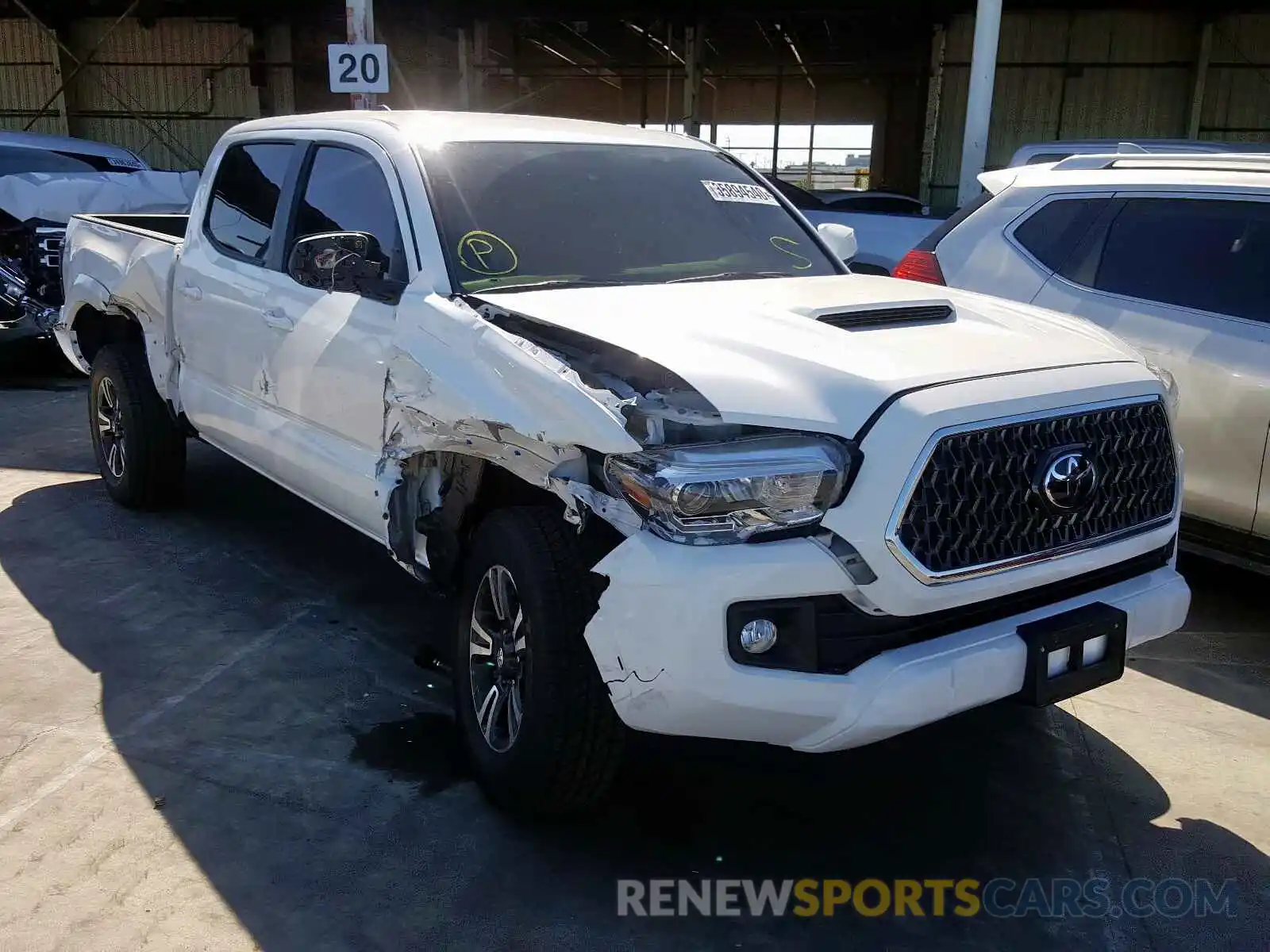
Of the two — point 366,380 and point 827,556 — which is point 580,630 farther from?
point 366,380

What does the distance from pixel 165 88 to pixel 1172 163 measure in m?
23.1

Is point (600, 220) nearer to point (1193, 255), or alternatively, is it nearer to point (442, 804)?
point (442, 804)

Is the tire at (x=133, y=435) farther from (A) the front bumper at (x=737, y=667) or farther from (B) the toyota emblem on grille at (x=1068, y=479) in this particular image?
(B) the toyota emblem on grille at (x=1068, y=479)

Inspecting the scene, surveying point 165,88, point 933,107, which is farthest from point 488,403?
point 165,88

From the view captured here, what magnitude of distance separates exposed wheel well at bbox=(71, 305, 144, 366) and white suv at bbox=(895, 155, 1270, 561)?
13.2 ft

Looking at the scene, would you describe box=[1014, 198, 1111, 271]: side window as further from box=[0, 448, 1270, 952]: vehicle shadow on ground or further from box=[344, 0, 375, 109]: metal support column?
box=[344, 0, 375, 109]: metal support column

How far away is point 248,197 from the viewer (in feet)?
15.8

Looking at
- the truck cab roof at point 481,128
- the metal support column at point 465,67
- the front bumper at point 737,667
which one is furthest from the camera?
Result: the metal support column at point 465,67

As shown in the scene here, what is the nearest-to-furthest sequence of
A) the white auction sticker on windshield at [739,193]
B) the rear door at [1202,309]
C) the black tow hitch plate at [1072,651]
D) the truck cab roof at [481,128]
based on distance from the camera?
1. the black tow hitch plate at [1072,651]
2. the truck cab roof at [481,128]
3. the white auction sticker on windshield at [739,193]
4. the rear door at [1202,309]

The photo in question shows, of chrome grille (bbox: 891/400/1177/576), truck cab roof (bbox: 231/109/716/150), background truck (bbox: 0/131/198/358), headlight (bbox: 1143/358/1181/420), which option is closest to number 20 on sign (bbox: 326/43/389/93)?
background truck (bbox: 0/131/198/358)

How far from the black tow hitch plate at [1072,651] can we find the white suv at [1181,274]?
182 centimetres

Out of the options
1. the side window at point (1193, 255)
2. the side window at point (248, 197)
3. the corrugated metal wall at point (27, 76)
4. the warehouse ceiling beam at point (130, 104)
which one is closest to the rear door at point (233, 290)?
the side window at point (248, 197)

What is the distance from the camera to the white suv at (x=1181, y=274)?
4.37m

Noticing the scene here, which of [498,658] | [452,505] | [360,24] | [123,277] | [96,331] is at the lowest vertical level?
[498,658]
